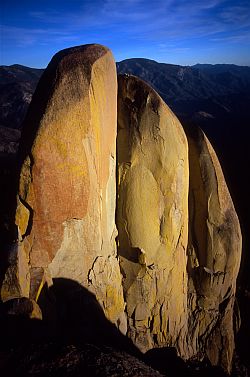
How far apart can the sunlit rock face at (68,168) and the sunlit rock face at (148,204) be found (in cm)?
49

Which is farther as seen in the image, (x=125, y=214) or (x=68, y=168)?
(x=125, y=214)

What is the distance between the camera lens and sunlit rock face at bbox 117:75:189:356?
507 centimetres

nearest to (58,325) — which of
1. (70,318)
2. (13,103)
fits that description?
(70,318)

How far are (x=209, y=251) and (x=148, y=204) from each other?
1885mm

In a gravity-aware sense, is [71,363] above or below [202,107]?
below

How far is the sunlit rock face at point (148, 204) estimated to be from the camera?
507 cm

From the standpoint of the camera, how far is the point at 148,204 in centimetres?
514

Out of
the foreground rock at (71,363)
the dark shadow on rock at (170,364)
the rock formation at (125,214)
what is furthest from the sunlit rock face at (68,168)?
the dark shadow on rock at (170,364)

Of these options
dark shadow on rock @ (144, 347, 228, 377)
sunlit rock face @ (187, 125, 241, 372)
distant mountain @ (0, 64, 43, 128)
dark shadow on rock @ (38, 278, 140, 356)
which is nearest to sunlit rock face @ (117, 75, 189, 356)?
dark shadow on rock @ (144, 347, 228, 377)

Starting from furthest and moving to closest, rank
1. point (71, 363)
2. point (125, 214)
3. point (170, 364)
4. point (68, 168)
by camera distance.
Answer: point (170, 364)
point (125, 214)
point (68, 168)
point (71, 363)

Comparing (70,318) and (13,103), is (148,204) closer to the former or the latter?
(70,318)

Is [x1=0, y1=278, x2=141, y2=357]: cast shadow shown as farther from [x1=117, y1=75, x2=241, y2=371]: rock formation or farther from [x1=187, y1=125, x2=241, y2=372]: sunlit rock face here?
[x1=187, y1=125, x2=241, y2=372]: sunlit rock face

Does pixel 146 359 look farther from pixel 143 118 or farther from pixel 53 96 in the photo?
pixel 53 96

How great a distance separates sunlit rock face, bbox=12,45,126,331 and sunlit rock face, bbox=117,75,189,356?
0.49m
